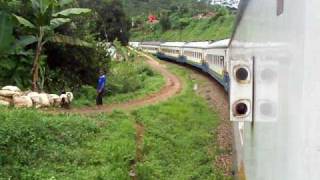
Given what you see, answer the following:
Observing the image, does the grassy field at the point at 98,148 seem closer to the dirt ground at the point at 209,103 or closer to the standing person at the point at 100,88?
the dirt ground at the point at 209,103

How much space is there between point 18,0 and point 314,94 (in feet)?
51.4

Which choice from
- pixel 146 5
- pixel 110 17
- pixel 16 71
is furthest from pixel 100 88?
pixel 146 5

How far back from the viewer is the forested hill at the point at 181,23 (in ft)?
175

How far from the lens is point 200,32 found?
56.7 m

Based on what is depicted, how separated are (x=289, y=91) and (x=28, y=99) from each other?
40.3ft

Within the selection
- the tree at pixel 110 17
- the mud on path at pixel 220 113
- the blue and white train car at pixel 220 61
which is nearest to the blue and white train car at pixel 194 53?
the blue and white train car at pixel 220 61

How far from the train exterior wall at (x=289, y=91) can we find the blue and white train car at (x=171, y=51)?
31.4m

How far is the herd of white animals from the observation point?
12820mm

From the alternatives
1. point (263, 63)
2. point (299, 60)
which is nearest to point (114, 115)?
point (263, 63)

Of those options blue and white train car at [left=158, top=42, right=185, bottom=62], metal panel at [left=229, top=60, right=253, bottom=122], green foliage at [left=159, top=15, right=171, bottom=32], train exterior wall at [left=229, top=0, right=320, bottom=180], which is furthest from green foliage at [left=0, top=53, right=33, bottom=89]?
green foliage at [left=159, top=15, right=171, bottom=32]

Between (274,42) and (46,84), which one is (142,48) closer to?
(46,84)

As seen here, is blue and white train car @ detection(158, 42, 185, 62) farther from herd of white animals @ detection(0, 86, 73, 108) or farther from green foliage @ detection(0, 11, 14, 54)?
green foliage @ detection(0, 11, 14, 54)

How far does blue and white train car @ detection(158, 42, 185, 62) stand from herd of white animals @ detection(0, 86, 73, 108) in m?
19.7

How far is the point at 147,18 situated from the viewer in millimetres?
72625
